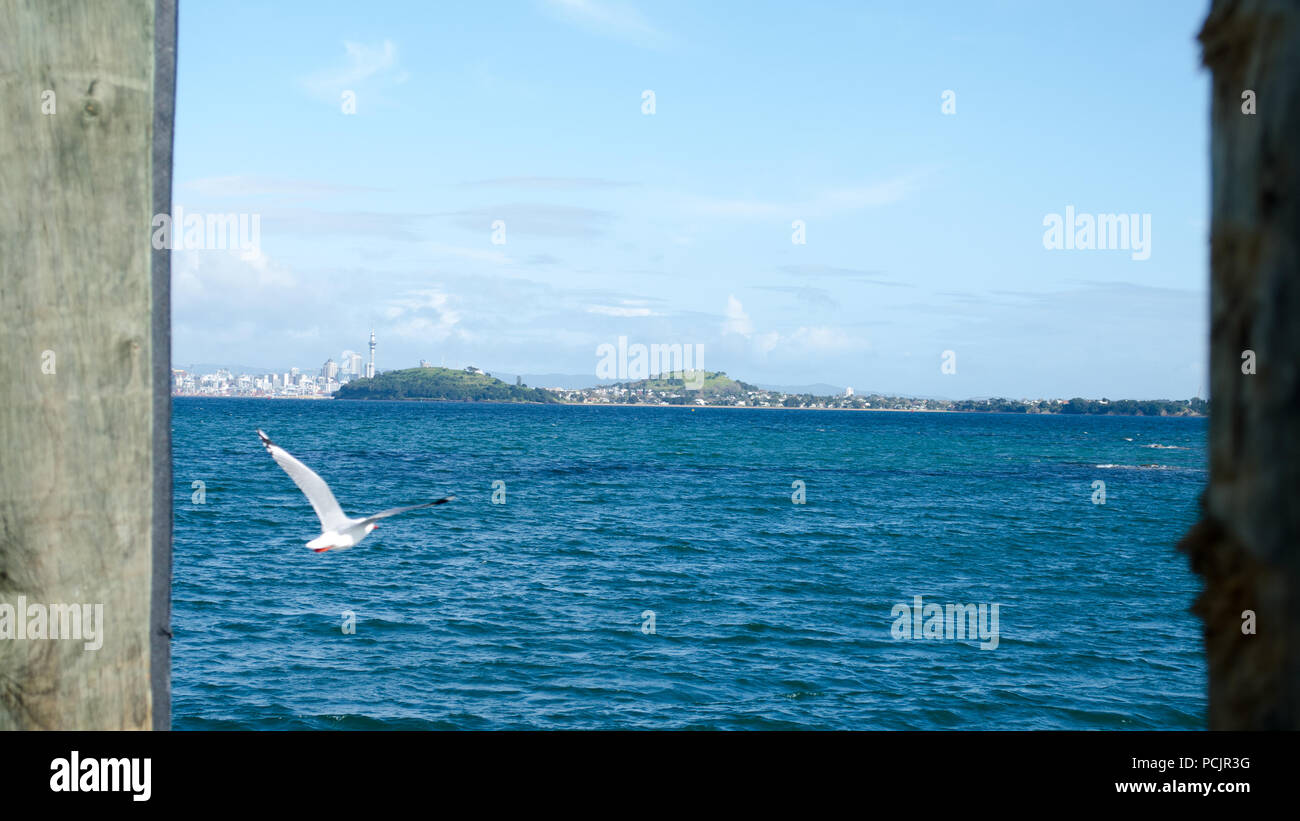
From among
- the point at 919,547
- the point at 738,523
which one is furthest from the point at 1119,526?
the point at 738,523

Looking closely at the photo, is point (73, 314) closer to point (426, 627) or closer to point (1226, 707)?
point (1226, 707)

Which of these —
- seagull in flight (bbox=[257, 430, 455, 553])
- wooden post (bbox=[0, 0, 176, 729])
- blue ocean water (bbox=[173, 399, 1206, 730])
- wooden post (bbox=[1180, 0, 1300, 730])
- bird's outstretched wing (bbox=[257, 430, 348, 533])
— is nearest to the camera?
wooden post (bbox=[1180, 0, 1300, 730])

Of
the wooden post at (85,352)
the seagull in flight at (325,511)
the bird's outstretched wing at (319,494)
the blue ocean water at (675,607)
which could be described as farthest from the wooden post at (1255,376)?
the bird's outstretched wing at (319,494)

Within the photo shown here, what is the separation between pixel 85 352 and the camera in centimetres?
157

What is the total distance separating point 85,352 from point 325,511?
2.85 metres

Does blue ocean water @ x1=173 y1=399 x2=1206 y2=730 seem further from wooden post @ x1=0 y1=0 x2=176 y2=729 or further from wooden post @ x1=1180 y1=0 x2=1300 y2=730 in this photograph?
wooden post @ x1=0 y1=0 x2=176 y2=729

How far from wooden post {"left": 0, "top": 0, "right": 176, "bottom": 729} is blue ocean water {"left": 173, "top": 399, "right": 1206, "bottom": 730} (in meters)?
1.65

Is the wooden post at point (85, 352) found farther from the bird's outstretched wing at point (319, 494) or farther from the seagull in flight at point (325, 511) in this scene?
the bird's outstretched wing at point (319, 494)

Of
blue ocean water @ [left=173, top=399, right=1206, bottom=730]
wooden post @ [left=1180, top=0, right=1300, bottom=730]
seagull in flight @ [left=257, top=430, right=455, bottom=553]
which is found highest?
wooden post @ [left=1180, top=0, right=1300, bottom=730]

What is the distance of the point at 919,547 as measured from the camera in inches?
1393

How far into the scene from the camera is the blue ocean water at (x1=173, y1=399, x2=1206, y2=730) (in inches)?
677

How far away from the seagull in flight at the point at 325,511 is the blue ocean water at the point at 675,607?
8.49 feet

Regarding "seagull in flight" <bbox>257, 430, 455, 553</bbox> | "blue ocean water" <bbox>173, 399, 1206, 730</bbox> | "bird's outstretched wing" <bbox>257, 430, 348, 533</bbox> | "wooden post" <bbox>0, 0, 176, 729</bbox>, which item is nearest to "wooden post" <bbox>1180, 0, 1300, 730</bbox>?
"blue ocean water" <bbox>173, 399, 1206, 730</bbox>

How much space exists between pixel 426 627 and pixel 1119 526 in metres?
32.7
